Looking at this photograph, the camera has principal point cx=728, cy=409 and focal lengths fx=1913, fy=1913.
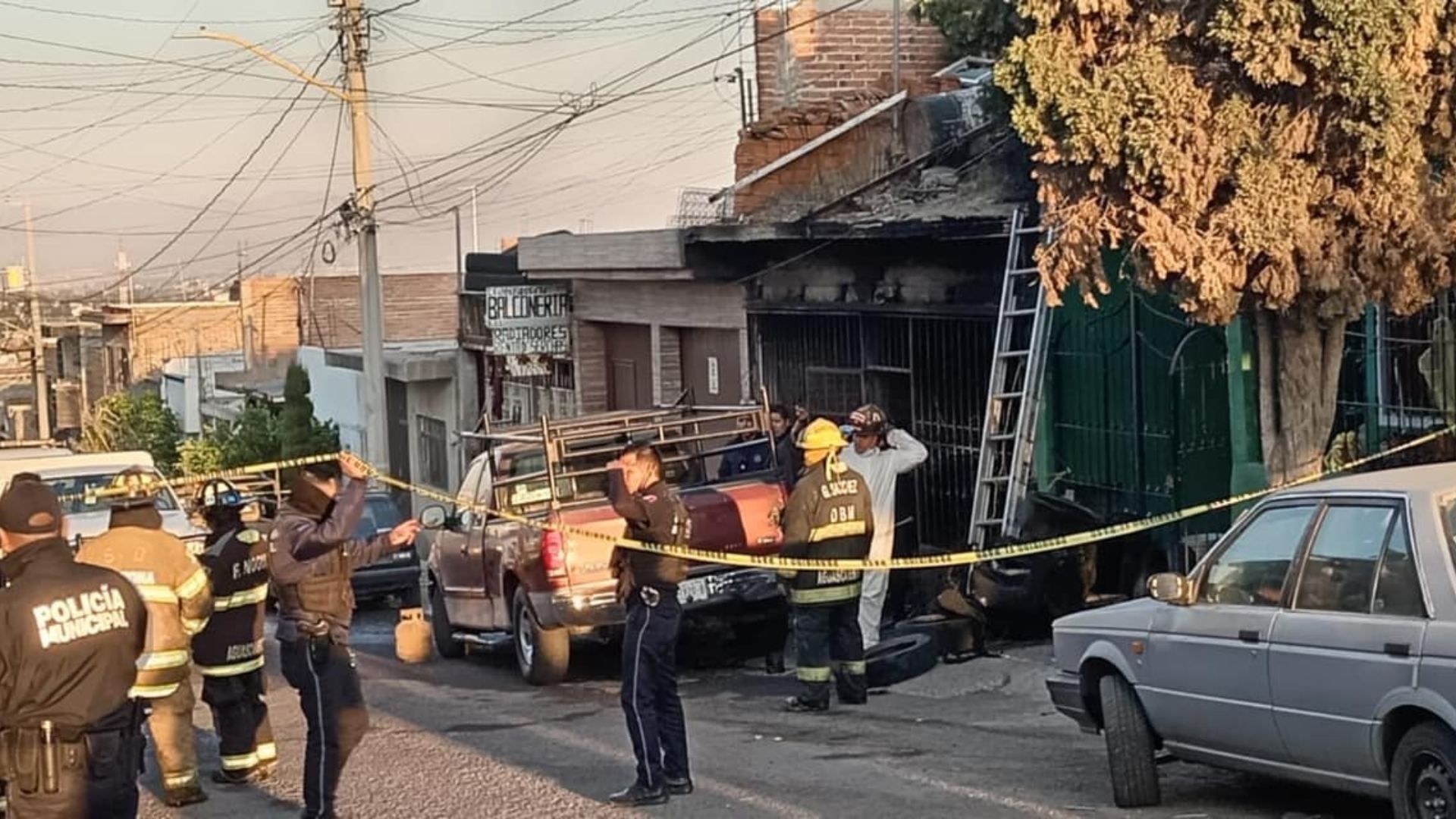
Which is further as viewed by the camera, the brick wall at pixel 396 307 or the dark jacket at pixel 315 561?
the brick wall at pixel 396 307

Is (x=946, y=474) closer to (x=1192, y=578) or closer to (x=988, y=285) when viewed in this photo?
(x=988, y=285)

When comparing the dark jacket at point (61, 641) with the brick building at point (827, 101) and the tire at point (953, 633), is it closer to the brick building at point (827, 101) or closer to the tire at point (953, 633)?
the tire at point (953, 633)

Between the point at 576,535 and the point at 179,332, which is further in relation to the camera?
the point at 179,332

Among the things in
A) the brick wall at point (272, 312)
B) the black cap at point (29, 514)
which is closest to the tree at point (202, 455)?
the brick wall at point (272, 312)

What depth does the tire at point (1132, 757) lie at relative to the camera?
857 cm

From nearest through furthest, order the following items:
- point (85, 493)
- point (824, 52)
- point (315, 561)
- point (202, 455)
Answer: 1. point (315, 561)
2. point (85, 493)
3. point (824, 52)
4. point (202, 455)

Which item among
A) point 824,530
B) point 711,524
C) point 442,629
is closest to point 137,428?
point 442,629

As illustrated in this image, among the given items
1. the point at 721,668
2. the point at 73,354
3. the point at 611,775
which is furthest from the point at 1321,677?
the point at 73,354

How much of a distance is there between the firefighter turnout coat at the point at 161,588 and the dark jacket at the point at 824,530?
12.9 ft

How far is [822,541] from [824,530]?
9 centimetres

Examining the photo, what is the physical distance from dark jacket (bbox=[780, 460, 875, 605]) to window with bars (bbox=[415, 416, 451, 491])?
887 inches

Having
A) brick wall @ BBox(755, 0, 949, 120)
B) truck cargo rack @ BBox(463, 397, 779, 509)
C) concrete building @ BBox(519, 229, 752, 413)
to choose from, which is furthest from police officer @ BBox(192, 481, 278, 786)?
brick wall @ BBox(755, 0, 949, 120)

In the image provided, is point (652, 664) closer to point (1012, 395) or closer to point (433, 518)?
point (433, 518)

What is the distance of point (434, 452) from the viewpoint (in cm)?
3531
